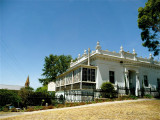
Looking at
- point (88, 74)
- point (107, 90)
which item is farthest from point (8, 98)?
point (107, 90)

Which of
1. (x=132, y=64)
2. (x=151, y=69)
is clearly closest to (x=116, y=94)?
(x=132, y=64)

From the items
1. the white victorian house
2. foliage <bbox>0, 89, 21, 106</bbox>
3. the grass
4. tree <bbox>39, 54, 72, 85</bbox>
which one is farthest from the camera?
tree <bbox>39, 54, 72, 85</bbox>

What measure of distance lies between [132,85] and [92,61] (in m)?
8.24

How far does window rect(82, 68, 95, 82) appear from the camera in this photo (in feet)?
56.8

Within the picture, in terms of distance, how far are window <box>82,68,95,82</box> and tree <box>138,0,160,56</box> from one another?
10.00m

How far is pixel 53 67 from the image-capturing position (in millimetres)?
43250

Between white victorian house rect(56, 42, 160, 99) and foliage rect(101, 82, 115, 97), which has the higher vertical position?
white victorian house rect(56, 42, 160, 99)

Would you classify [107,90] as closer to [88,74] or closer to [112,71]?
[88,74]

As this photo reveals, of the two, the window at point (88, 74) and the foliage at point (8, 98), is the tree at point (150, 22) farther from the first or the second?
the foliage at point (8, 98)

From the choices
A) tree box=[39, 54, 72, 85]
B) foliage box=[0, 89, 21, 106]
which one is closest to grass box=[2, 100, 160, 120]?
foliage box=[0, 89, 21, 106]

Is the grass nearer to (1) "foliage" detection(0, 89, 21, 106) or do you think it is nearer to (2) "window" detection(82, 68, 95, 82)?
(1) "foliage" detection(0, 89, 21, 106)

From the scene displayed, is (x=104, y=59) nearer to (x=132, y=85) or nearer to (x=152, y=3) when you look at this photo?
(x=132, y=85)

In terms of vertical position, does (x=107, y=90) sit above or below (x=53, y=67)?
below

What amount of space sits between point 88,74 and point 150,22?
11.7 meters
